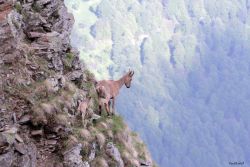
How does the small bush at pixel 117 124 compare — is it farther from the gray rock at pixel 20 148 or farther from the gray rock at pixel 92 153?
the gray rock at pixel 20 148

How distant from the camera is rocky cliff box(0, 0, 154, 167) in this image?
998 inches

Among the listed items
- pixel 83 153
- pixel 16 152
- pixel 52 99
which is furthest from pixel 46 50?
pixel 16 152

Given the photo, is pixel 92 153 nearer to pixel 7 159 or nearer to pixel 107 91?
pixel 7 159

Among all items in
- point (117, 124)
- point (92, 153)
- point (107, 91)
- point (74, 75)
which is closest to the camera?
Result: point (92, 153)

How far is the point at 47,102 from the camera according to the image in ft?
88.8

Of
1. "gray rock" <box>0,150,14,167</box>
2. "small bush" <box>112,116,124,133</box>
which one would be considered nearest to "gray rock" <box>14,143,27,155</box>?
"gray rock" <box>0,150,14,167</box>

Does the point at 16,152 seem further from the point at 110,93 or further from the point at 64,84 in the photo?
the point at 110,93

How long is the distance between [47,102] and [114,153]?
4.30 m

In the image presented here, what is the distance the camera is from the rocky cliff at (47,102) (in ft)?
83.2

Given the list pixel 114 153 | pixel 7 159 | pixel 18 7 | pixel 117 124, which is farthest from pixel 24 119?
pixel 117 124

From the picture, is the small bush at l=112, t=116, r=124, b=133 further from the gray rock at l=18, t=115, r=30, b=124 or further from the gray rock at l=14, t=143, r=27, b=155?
the gray rock at l=14, t=143, r=27, b=155

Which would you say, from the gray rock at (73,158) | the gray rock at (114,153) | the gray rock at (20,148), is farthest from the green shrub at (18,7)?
the gray rock at (20,148)

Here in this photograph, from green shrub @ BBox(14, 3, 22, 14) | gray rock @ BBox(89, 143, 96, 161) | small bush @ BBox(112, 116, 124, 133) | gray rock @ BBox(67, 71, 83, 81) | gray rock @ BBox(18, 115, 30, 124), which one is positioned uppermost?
green shrub @ BBox(14, 3, 22, 14)

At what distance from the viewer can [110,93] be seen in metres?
35.3
